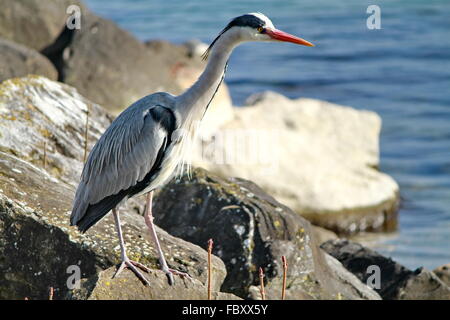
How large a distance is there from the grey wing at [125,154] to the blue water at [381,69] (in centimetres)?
651

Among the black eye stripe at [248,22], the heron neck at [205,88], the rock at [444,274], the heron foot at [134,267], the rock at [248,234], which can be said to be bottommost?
the rock at [444,274]

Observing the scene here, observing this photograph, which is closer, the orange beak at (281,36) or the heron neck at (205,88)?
the orange beak at (281,36)

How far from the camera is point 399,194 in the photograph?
1535 centimetres

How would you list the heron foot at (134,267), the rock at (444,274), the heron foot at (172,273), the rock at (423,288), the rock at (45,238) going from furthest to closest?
1. the rock at (444,274)
2. the rock at (423,288)
3. the rock at (45,238)
4. the heron foot at (172,273)
5. the heron foot at (134,267)

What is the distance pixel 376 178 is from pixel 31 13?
7144mm

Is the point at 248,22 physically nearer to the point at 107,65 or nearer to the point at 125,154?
the point at 125,154

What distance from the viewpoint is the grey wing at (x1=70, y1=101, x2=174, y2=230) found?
260 inches

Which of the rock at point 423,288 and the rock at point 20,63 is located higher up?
the rock at point 20,63

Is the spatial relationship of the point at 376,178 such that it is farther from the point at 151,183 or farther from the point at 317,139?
the point at 151,183

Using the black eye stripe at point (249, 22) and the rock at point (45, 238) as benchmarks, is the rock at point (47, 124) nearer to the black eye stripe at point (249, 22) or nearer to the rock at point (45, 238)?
the rock at point (45, 238)

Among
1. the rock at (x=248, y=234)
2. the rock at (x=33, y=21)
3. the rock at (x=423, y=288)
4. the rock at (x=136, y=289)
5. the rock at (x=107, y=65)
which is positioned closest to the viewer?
the rock at (x=136, y=289)

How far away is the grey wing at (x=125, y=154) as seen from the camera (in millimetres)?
6613

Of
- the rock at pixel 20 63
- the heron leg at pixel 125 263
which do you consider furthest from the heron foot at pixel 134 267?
the rock at pixel 20 63

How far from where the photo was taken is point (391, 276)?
359 inches
